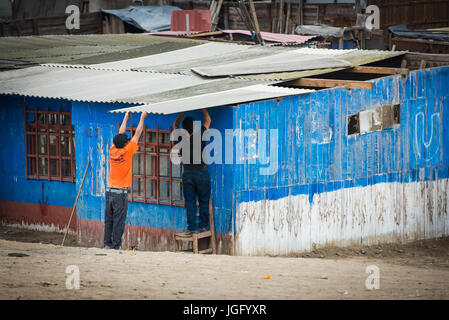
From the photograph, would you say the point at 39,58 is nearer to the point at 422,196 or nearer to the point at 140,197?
the point at 140,197

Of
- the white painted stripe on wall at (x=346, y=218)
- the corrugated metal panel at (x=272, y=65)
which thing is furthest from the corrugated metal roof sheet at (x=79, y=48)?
the white painted stripe on wall at (x=346, y=218)

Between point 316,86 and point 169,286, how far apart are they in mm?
5208

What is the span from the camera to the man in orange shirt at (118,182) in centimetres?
1119

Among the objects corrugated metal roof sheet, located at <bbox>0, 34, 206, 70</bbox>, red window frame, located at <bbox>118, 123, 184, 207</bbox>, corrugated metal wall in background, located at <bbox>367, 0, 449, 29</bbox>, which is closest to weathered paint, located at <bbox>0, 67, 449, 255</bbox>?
red window frame, located at <bbox>118, 123, 184, 207</bbox>

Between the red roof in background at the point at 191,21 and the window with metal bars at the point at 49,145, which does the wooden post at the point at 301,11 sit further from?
the window with metal bars at the point at 49,145

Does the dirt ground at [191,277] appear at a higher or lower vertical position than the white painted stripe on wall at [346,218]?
lower

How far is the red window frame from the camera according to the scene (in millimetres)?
11922

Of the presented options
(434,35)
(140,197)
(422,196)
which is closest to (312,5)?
(434,35)

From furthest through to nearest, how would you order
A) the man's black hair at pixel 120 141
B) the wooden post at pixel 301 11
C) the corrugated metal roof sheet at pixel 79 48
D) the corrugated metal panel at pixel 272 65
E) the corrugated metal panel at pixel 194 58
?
the wooden post at pixel 301 11
the corrugated metal roof sheet at pixel 79 48
the corrugated metal panel at pixel 194 58
the corrugated metal panel at pixel 272 65
the man's black hair at pixel 120 141

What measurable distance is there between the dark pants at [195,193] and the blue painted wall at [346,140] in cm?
41

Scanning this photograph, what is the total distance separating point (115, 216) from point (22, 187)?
376 cm

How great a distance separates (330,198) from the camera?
12.4m

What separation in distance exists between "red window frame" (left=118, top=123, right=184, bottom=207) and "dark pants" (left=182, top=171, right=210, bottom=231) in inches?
19.4

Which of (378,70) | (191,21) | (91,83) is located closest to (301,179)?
(378,70)
